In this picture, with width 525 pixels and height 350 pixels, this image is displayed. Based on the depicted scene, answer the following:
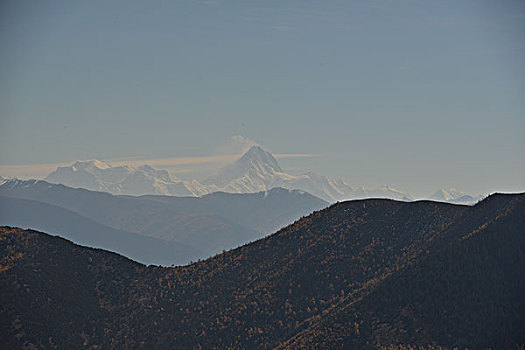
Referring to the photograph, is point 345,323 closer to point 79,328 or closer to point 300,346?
point 300,346

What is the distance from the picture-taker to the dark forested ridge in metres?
112

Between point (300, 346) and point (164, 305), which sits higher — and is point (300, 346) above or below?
below

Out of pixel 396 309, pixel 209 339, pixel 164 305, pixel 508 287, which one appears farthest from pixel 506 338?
pixel 164 305

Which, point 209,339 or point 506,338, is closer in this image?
point 506,338

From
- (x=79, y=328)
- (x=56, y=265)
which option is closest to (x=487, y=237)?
(x=79, y=328)

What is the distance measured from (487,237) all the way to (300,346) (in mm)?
42159

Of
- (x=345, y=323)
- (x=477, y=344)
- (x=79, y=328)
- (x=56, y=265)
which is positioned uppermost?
(x=56, y=265)

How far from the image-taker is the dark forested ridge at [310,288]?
4390 inches

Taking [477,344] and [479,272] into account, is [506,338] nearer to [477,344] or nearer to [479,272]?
[477,344]

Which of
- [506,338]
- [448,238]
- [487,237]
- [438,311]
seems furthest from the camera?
[448,238]

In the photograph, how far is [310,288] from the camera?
14488cm

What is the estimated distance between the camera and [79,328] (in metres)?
140

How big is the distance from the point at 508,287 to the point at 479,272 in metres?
6.05

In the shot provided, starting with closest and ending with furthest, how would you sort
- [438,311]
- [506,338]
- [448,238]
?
[506,338]
[438,311]
[448,238]
